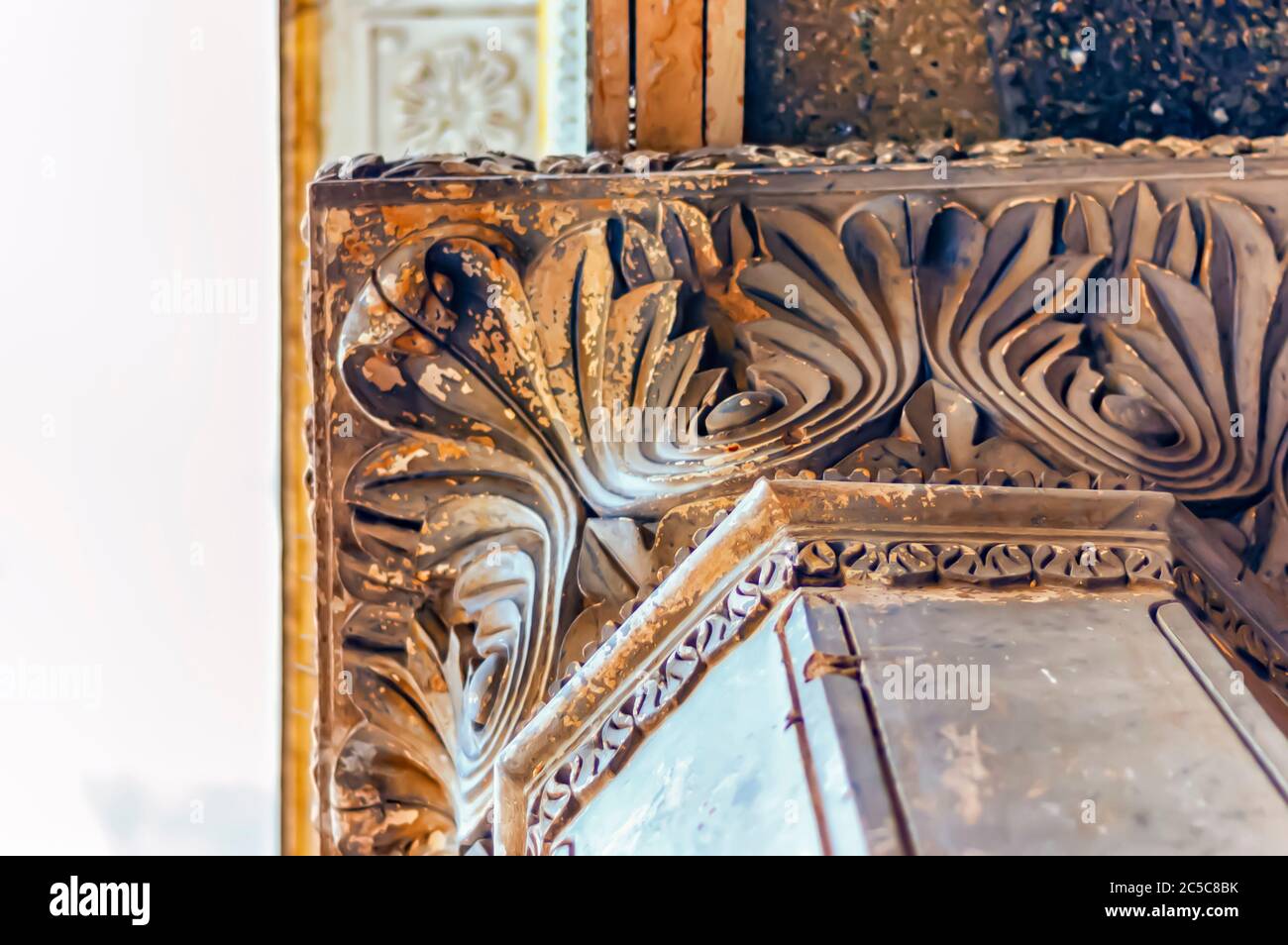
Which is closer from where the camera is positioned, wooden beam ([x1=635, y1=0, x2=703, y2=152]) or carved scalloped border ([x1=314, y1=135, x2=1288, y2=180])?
carved scalloped border ([x1=314, y1=135, x2=1288, y2=180])

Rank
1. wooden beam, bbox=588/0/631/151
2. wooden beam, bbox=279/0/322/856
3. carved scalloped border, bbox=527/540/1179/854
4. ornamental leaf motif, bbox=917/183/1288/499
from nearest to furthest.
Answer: carved scalloped border, bbox=527/540/1179/854 < ornamental leaf motif, bbox=917/183/1288/499 < wooden beam, bbox=588/0/631/151 < wooden beam, bbox=279/0/322/856

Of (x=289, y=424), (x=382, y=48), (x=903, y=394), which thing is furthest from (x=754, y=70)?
(x=289, y=424)

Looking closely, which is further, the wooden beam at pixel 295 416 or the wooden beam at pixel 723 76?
the wooden beam at pixel 295 416

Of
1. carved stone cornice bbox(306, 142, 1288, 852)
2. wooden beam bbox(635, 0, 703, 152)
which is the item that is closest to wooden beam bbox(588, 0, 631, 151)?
wooden beam bbox(635, 0, 703, 152)

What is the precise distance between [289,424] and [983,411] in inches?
36.6

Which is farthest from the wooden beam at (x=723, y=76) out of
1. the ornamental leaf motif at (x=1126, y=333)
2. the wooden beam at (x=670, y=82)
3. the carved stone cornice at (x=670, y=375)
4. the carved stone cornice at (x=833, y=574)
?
the carved stone cornice at (x=833, y=574)

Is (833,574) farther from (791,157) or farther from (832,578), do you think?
(791,157)

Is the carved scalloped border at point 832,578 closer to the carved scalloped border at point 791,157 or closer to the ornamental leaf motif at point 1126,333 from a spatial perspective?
the ornamental leaf motif at point 1126,333

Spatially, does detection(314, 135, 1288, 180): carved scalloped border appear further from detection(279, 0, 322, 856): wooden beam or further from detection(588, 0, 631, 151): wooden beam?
detection(279, 0, 322, 856): wooden beam

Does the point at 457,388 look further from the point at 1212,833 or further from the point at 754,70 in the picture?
the point at 1212,833

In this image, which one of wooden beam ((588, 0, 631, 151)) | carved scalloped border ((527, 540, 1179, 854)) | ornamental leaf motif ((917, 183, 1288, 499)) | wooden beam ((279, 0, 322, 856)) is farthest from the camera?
wooden beam ((279, 0, 322, 856))

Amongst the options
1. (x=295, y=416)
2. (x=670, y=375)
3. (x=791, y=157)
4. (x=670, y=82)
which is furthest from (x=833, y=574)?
(x=295, y=416)

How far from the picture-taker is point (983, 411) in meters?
1.17

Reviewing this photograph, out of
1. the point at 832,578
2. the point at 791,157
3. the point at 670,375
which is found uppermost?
the point at 791,157
